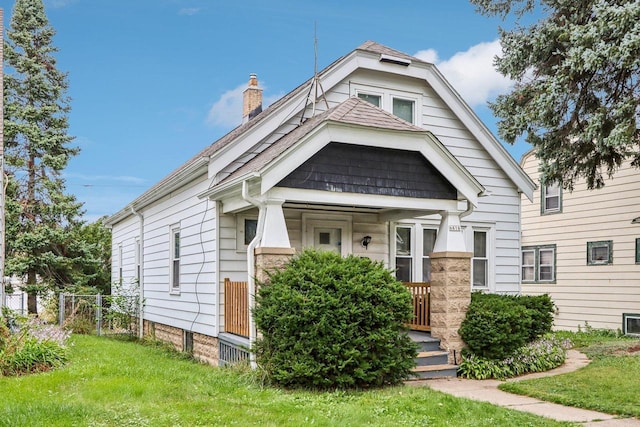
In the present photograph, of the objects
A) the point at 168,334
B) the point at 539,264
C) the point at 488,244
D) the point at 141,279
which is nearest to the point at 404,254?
the point at 488,244

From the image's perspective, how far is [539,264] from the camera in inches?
778

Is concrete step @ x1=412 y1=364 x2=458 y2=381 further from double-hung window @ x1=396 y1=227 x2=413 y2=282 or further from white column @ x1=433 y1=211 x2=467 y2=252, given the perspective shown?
double-hung window @ x1=396 y1=227 x2=413 y2=282

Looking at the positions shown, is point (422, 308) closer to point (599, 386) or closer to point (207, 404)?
point (599, 386)

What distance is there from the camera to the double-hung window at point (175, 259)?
14.1 m

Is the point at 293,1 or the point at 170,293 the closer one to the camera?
the point at 293,1

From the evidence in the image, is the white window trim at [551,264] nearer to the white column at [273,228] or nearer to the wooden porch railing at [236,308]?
the wooden porch railing at [236,308]

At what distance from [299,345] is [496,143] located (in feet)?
26.6

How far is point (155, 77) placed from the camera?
15859 mm

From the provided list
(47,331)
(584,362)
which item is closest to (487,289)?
(584,362)

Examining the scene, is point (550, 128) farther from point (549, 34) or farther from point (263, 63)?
point (263, 63)

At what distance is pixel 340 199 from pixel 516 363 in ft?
13.5

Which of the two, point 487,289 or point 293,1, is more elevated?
point 293,1

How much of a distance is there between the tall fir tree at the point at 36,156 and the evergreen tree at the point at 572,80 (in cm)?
1737

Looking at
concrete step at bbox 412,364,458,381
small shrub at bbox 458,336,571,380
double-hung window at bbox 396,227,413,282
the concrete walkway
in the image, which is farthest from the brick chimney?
the concrete walkway
